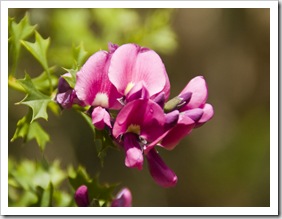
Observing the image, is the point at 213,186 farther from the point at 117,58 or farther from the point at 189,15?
the point at 117,58

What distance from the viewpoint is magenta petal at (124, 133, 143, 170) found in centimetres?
149

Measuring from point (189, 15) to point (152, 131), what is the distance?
2916mm

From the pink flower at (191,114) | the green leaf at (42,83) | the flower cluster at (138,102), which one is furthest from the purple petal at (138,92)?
the green leaf at (42,83)

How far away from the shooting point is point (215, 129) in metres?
4.34

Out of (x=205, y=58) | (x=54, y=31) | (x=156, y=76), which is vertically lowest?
(x=205, y=58)

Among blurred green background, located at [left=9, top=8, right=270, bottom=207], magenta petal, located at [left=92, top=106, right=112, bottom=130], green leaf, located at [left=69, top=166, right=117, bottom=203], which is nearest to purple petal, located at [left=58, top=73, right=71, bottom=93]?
magenta petal, located at [left=92, top=106, right=112, bottom=130]

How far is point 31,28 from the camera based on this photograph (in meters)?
1.95

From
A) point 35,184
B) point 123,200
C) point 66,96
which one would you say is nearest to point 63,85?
point 66,96

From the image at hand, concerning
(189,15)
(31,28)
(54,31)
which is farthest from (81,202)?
(189,15)

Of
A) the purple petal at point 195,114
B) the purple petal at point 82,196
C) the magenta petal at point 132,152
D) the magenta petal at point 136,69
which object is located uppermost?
the magenta petal at point 136,69

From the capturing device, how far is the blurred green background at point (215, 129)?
3525 millimetres

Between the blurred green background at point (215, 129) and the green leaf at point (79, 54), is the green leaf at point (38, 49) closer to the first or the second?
the green leaf at point (79, 54)

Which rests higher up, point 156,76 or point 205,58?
point 156,76

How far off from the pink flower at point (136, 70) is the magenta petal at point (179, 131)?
0.09 metres
